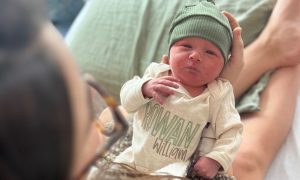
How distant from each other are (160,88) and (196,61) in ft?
0.25

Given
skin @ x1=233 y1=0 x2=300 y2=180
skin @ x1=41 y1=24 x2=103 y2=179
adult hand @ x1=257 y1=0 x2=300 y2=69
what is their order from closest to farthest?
skin @ x1=41 y1=24 x2=103 y2=179, skin @ x1=233 y1=0 x2=300 y2=180, adult hand @ x1=257 y1=0 x2=300 y2=69

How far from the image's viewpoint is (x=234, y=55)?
0.89 meters

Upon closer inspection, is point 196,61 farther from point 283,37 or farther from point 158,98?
point 283,37

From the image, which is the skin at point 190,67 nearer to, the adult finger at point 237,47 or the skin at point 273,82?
the adult finger at point 237,47

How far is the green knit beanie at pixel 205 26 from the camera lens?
802mm

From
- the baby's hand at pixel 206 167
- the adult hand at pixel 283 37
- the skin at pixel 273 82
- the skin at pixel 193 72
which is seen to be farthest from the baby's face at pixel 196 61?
the adult hand at pixel 283 37

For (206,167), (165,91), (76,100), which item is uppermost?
(76,100)

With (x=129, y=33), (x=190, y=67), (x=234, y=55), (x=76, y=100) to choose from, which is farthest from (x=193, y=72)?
(x=129, y=33)

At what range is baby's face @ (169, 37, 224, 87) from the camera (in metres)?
0.81

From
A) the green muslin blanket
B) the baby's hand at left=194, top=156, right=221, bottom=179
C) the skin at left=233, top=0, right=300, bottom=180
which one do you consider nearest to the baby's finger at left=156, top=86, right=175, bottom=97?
the baby's hand at left=194, top=156, right=221, bottom=179

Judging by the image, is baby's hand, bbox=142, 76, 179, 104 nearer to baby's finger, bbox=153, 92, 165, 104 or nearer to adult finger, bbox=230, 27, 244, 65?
baby's finger, bbox=153, 92, 165, 104

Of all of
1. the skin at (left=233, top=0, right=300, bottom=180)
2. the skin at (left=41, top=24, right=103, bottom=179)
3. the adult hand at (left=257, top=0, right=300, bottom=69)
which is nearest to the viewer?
the skin at (left=41, top=24, right=103, bottom=179)

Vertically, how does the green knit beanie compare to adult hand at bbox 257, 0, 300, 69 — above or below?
above

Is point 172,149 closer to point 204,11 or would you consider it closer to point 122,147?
point 122,147
